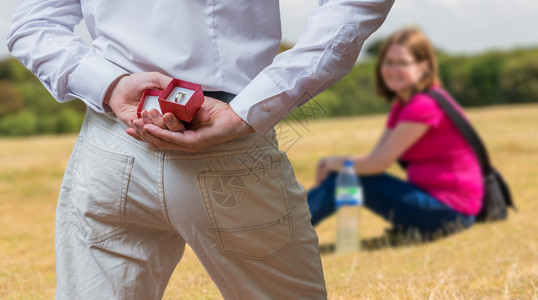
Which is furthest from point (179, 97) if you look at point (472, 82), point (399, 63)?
point (472, 82)

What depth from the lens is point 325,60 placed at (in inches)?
47.7

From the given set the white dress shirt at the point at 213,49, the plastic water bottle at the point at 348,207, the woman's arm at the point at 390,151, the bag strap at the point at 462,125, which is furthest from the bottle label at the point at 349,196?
the white dress shirt at the point at 213,49

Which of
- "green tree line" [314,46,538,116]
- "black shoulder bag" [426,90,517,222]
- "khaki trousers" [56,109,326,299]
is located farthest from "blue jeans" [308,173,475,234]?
"green tree line" [314,46,538,116]

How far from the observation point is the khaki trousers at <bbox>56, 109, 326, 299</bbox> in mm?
1314

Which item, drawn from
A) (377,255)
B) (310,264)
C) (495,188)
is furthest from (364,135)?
(310,264)

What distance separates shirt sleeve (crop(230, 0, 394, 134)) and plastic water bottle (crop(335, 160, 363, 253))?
9.13ft

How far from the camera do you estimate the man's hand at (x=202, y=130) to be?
120 centimetres

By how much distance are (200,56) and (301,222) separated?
451mm

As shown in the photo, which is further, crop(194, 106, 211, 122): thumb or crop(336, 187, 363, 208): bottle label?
crop(336, 187, 363, 208): bottle label

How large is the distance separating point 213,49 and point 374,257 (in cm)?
249

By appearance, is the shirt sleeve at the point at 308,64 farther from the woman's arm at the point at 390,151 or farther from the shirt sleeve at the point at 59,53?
the woman's arm at the point at 390,151

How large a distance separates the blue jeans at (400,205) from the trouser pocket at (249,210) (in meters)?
2.73

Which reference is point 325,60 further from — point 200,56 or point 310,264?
point 310,264

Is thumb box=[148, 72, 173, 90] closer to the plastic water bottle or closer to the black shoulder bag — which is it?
the plastic water bottle
